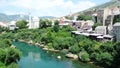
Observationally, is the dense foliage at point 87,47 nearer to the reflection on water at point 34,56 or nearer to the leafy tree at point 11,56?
the reflection on water at point 34,56

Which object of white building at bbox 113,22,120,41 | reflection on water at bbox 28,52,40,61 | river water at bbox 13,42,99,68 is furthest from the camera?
white building at bbox 113,22,120,41

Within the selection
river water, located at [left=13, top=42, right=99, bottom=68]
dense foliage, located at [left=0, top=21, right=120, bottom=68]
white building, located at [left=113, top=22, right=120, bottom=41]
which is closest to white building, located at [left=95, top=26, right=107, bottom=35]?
dense foliage, located at [left=0, top=21, right=120, bottom=68]

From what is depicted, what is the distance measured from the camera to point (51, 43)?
34.7 meters

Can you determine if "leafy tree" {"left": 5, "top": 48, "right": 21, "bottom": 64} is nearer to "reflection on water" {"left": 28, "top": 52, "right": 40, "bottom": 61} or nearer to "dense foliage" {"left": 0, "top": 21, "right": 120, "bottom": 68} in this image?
"dense foliage" {"left": 0, "top": 21, "right": 120, "bottom": 68}

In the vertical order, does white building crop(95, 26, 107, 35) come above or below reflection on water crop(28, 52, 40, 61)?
above

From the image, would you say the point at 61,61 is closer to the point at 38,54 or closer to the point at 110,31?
the point at 38,54

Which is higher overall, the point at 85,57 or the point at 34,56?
the point at 85,57

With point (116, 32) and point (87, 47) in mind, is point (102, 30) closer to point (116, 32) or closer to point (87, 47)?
point (116, 32)

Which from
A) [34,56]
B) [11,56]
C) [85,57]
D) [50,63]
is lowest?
[34,56]

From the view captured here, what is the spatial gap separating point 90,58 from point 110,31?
27.8 feet

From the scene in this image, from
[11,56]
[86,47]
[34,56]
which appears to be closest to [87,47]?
[86,47]

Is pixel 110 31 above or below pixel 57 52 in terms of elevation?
above

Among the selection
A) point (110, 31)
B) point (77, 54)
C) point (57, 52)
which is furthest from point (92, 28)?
point (77, 54)

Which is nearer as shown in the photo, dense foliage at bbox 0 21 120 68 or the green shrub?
dense foliage at bbox 0 21 120 68
